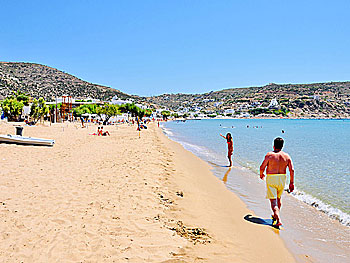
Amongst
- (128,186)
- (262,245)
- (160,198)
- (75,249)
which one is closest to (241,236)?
(262,245)

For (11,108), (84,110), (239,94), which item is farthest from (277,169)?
(239,94)

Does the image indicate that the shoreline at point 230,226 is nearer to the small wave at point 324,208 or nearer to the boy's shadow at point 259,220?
the boy's shadow at point 259,220

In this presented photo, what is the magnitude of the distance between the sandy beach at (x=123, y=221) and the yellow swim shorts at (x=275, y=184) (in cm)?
65

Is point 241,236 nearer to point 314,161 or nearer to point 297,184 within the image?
point 297,184

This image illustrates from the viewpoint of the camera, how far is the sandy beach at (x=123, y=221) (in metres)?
3.26

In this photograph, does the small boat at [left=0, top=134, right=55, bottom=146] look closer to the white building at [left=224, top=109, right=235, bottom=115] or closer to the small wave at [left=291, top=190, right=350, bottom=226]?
the small wave at [left=291, top=190, right=350, bottom=226]

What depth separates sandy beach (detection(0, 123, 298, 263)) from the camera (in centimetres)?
326

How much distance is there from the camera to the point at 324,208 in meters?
6.15

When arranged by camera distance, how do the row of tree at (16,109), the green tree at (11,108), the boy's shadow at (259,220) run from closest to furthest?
the boy's shadow at (259,220), the row of tree at (16,109), the green tree at (11,108)

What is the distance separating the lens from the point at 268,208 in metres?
5.95

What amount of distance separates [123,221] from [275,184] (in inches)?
103

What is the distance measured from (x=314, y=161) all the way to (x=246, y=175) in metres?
6.26

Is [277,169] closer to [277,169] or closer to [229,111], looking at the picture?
[277,169]

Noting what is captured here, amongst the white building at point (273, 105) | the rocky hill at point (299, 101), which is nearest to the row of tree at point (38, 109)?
the white building at point (273, 105)
